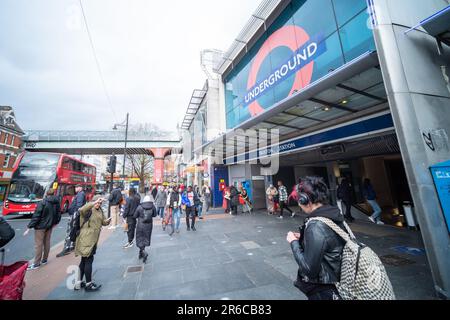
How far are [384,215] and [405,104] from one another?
8.64 m

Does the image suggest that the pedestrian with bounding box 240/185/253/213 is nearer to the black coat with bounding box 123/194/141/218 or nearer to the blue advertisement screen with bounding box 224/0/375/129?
the blue advertisement screen with bounding box 224/0/375/129

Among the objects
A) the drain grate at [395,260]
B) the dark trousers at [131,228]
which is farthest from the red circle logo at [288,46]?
the dark trousers at [131,228]

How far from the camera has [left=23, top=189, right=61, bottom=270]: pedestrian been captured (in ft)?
14.7

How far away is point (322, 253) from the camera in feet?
4.84

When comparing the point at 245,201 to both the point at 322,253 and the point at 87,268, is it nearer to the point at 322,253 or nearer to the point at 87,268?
the point at 87,268

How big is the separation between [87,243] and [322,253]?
389cm

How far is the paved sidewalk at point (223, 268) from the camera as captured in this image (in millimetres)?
3070

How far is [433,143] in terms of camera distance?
10.6ft

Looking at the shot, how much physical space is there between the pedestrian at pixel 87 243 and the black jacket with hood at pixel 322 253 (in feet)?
11.1

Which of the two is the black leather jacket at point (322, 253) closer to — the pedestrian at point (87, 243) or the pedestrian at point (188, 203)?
the pedestrian at point (87, 243)

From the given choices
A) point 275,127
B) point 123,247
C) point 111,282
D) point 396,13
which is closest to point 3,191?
point 123,247

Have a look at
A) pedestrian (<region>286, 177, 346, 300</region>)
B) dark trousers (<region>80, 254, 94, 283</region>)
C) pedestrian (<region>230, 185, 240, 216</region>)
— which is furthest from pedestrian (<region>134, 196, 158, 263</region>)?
pedestrian (<region>230, 185, 240, 216</region>)

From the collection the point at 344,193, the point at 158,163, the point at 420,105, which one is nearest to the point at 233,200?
the point at 344,193

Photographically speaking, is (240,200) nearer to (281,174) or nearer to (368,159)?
(281,174)
